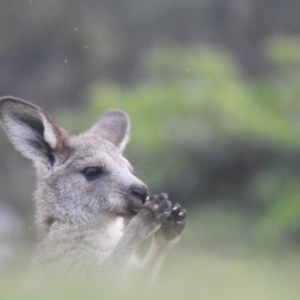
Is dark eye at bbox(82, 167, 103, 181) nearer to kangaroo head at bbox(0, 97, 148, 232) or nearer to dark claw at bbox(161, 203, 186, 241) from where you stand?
kangaroo head at bbox(0, 97, 148, 232)

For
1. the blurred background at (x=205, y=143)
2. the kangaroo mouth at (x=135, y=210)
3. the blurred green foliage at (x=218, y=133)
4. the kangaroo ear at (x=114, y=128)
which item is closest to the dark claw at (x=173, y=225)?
the kangaroo mouth at (x=135, y=210)

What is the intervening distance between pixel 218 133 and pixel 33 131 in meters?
11.1

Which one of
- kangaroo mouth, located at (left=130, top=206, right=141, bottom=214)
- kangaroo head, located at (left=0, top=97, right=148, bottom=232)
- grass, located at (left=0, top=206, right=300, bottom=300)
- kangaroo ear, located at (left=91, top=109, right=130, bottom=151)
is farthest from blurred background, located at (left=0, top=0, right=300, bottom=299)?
grass, located at (left=0, top=206, right=300, bottom=300)

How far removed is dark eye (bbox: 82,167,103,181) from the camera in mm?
9359

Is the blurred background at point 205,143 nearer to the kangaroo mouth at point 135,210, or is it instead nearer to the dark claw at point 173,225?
the kangaroo mouth at point 135,210

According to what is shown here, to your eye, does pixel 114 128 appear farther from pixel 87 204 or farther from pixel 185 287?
pixel 185 287

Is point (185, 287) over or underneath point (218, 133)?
underneath

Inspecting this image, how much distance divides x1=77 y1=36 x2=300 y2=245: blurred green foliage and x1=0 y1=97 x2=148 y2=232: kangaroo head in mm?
9448

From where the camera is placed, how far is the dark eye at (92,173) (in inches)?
368

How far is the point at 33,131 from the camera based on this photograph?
9.46 m

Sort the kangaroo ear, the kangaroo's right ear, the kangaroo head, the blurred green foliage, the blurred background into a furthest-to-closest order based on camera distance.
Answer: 1. the blurred green foliage
2. the blurred background
3. the kangaroo ear
4. the kangaroo's right ear
5. the kangaroo head

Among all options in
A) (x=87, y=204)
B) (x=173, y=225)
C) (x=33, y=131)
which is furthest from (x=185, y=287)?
(x=33, y=131)

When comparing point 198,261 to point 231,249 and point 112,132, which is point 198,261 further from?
point 231,249

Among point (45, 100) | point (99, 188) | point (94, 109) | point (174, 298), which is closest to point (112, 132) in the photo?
point (99, 188)
